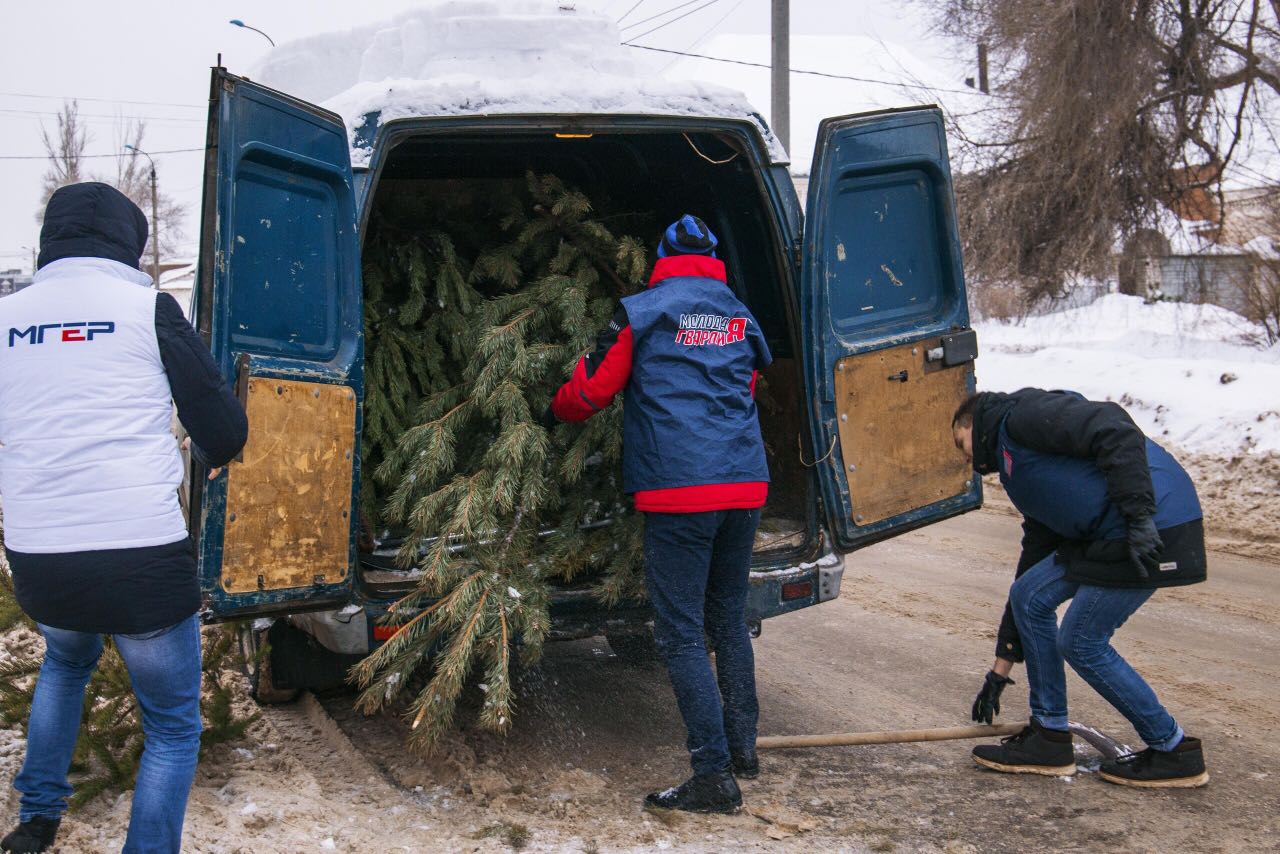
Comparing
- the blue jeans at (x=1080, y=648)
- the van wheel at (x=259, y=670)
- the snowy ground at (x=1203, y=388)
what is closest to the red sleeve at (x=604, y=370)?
the van wheel at (x=259, y=670)

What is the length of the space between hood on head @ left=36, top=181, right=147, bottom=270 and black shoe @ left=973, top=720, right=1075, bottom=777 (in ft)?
10.8

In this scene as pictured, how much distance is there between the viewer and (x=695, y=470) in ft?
13.0

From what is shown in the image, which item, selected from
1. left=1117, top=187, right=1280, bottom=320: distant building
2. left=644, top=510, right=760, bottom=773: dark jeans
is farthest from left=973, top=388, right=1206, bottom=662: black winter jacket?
left=1117, top=187, right=1280, bottom=320: distant building

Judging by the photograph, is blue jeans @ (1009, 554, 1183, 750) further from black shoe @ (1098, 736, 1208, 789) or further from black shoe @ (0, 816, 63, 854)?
black shoe @ (0, 816, 63, 854)

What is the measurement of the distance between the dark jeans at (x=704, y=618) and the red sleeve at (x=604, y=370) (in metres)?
0.45

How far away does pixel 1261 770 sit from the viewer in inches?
165

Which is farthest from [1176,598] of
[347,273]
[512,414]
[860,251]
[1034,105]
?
[1034,105]

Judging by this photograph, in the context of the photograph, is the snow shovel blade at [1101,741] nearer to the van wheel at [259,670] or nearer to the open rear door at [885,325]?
the open rear door at [885,325]

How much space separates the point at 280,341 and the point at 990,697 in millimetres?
2886

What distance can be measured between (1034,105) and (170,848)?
13858 millimetres

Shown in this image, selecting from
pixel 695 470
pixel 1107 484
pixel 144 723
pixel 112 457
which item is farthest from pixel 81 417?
pixel 1107 484

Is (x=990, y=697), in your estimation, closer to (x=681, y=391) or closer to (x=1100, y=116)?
(x=681, y=391)

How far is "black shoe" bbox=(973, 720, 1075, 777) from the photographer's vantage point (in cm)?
422

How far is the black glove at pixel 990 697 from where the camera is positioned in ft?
14.7
